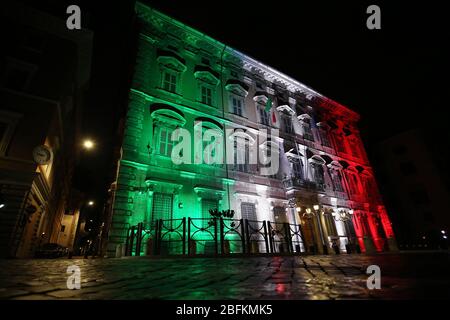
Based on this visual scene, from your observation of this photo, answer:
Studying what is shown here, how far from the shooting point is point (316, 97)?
24281 millimetres

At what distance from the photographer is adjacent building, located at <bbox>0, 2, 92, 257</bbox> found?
1152cm

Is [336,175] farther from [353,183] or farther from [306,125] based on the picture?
[306,125]

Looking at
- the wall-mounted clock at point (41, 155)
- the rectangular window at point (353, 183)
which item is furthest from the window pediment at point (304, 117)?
the wall-mounted clock at point (41, 155)

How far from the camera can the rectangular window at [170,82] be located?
50.2 ft

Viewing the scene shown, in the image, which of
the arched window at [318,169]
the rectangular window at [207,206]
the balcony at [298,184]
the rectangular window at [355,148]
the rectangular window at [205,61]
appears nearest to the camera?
the rectangular window at [207,206]

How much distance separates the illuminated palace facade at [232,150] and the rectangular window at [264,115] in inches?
5.0

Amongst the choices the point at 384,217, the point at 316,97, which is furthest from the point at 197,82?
the point at 384,217

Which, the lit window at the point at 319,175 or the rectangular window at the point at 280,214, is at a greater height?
the lit window at the point at 319,175

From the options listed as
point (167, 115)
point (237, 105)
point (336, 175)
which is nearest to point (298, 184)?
point (336, 175)

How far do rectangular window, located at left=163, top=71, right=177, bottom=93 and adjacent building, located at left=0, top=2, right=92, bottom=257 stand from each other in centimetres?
669

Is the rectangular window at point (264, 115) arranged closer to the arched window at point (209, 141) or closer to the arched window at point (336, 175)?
the arched window at point (209, 141)

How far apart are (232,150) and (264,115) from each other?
220 inches
